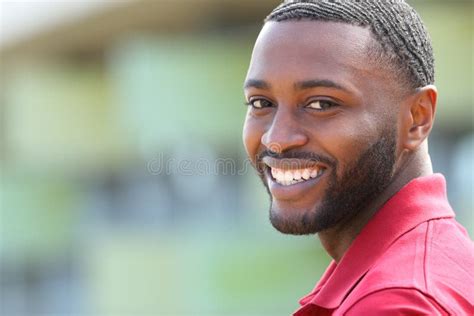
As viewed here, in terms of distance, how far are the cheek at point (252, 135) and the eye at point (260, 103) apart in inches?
1.8

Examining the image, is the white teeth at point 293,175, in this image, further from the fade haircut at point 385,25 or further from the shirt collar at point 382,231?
the fade haircut at point 385,25

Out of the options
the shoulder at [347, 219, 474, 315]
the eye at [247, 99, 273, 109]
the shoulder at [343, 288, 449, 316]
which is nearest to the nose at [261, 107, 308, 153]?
the eye at [247, 99, 273, 109]

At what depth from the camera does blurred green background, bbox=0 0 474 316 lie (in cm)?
1394

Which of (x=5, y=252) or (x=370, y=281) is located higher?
(x=370, y=281)

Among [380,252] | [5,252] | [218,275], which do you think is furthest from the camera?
[5,252]

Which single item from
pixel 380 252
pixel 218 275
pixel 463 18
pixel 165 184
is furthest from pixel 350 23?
pixel 165 184

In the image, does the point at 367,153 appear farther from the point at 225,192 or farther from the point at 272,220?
the point at 225,192

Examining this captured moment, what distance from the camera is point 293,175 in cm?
330

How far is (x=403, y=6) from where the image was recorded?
11.3ft

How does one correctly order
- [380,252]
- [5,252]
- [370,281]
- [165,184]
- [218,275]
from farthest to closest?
[5,252] → [165,184] → [218,275] → [380,252] → [370,281]

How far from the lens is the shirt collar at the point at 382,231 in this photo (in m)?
3.07

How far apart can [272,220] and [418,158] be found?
49 cm

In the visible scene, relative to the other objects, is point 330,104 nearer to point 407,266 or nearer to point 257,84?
point 257,84

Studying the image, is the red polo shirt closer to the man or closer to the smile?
the man
